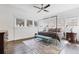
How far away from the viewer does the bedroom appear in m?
1.75

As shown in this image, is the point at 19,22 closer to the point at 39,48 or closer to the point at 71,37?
the point at 39,48

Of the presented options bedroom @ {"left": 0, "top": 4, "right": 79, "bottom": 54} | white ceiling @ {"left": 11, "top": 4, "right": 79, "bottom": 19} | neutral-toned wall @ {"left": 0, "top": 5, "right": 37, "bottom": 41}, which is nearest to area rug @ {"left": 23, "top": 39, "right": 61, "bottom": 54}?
bedroom @ {"left": 0, "top": 4, "right": 79, "bottom": 54}

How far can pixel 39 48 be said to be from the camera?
1.83m

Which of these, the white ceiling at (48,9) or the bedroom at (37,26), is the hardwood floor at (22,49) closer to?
the bedroom at (37,26)

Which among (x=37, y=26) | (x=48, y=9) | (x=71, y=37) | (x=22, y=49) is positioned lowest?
(x=22, y=49)

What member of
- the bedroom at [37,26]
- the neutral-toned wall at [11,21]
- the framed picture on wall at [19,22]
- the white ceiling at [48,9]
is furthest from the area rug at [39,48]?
the white ceiling at [48,9]

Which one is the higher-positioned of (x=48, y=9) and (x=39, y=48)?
(x=48, y=9)

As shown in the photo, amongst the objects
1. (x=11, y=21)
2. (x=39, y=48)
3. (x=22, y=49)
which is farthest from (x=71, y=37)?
(x=11, y=21)

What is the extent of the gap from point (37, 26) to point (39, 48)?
0.38m

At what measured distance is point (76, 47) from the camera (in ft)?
5.93

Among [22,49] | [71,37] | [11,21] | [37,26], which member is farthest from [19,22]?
[71,37]

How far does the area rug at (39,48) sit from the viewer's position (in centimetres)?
182
